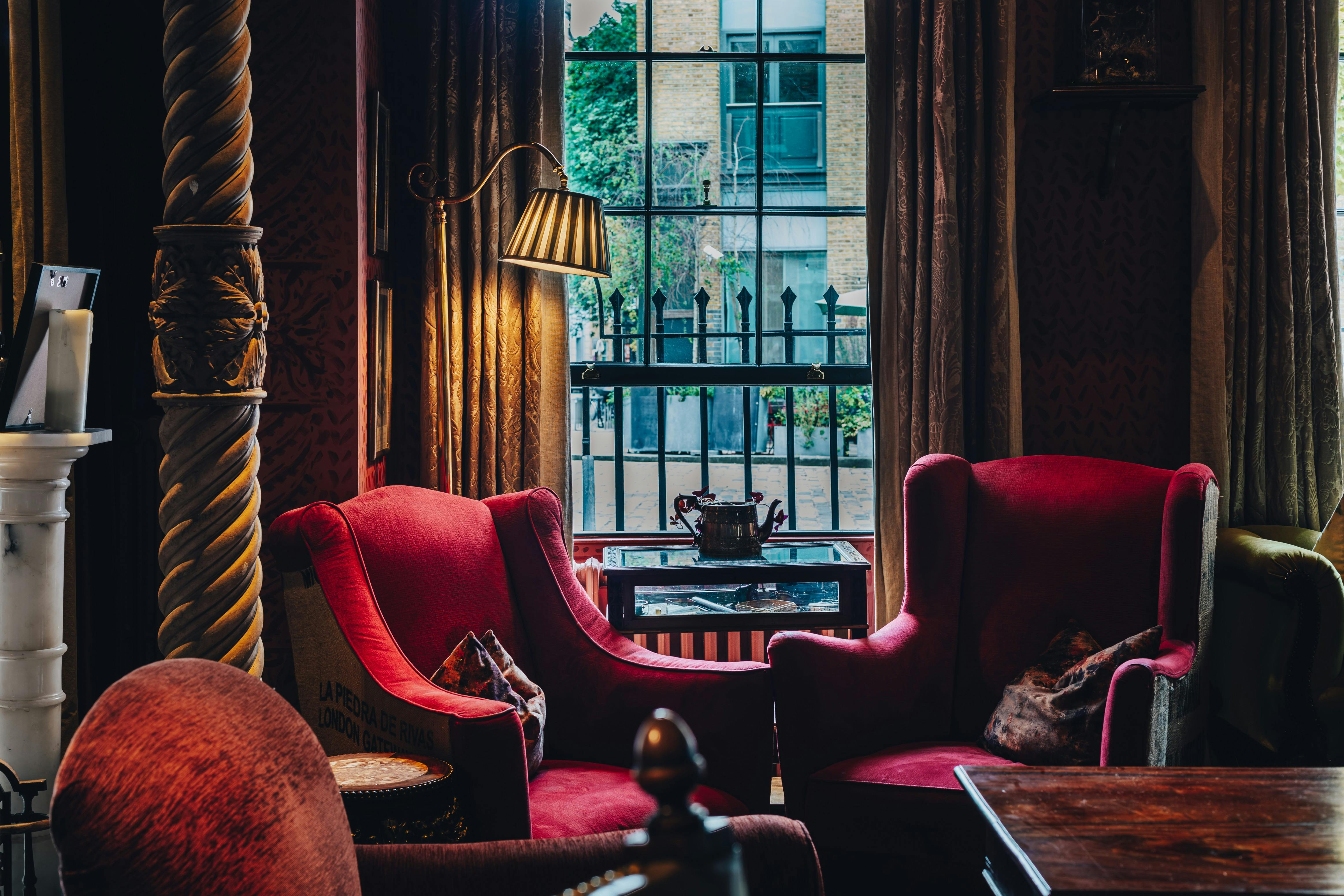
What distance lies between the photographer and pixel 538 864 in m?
1.30

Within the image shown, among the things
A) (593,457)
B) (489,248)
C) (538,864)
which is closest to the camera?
(538,864)

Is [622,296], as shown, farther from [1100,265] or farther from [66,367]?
[66,367]

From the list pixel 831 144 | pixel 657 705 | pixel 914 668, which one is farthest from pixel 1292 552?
pixel 831 144

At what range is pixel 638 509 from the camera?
365 cm

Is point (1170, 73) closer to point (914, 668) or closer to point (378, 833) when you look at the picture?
point (914, 668)

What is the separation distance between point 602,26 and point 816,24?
76 cm

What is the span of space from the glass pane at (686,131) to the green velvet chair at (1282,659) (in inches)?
81.4

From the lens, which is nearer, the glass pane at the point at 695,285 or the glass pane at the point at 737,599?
the glass pane at the point at 737,599

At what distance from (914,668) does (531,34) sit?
2.20 metres

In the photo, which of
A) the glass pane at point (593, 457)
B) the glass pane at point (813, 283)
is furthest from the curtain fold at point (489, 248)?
the glass pane at point (813, 283)

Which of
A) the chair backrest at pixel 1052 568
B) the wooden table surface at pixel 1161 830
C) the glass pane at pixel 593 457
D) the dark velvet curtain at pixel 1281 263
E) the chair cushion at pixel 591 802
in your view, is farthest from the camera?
the glass pane at pixel 593 457

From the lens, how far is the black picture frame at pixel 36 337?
1967 mm

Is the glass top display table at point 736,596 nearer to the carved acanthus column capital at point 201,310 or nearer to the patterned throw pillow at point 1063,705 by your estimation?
the patterned throw pillow at point 1063,705

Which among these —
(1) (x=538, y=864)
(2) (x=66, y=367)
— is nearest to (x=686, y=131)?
(2) (x=66, y=367)
